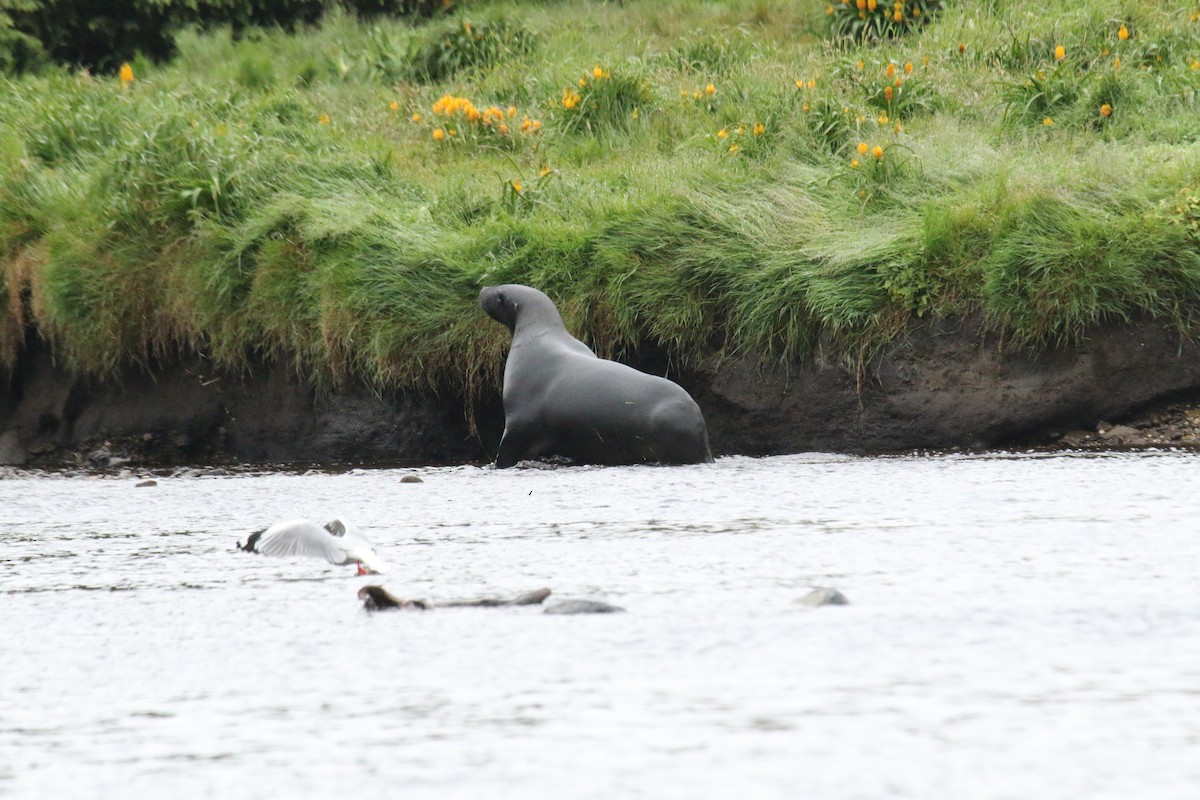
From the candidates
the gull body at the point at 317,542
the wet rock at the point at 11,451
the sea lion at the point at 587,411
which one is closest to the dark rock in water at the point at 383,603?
the gull body at the point at 317,542

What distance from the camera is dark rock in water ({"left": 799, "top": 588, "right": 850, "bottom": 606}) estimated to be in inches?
91.2

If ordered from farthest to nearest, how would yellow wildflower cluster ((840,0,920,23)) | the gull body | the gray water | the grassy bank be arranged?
yellow wildflower cluster ((840,0,920,23)) → the grassy bank → the gull body → the gray water

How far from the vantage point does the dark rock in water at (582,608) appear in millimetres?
2322

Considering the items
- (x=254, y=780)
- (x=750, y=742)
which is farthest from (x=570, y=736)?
(x=254, y=780)

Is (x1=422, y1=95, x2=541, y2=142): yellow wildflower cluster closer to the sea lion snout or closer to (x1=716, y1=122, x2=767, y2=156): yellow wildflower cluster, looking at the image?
(x1=716, y1=122, x2=767, y2=156): yellow wildflower cluster

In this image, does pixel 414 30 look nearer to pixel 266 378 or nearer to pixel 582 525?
pixel 266 378

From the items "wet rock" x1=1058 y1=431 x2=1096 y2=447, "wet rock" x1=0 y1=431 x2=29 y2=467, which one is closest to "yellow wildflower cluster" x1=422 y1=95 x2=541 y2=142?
"wet rock" x1=0 y1=431 x2=29 y2=467

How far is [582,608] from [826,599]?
40cm

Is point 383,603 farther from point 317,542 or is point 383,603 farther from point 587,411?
point 587,411

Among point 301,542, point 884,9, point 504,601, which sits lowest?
point 301,542

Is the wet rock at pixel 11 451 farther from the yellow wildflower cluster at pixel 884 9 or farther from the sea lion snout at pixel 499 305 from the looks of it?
the yellow wildflower cluster at pixel 884 9

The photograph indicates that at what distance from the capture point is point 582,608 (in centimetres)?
232

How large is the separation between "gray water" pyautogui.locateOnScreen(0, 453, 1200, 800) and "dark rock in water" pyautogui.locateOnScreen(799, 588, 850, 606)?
23mm

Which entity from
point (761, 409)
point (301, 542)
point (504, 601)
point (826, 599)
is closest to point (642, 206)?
point (761, 409)
